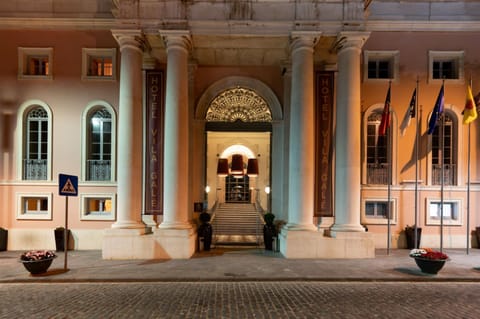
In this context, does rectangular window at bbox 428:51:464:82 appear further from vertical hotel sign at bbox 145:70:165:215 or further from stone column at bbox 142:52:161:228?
stone column at bbox 142:52:161:228

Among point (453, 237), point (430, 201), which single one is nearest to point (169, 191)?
point (430, 201)

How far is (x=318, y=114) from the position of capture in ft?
42.4

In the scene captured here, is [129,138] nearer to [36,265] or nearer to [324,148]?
[36,265]

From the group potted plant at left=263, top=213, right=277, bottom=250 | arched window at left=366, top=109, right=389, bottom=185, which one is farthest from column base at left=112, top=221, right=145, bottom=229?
arched window at left=366, top=109, right=389, bottom=185

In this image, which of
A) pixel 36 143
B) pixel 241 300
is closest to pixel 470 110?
pixel 241 300

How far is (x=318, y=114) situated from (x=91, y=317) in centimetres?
1014

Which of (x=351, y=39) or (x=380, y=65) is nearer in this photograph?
(x=351, y=39)

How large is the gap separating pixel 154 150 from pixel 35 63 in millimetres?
7127

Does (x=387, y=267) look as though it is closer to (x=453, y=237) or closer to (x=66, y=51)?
(x=453, y=237)

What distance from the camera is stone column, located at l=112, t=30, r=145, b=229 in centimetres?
1176

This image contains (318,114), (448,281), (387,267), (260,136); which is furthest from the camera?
(260,136)

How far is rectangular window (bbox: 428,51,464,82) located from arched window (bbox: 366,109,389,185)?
118 inches

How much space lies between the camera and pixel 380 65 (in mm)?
14703

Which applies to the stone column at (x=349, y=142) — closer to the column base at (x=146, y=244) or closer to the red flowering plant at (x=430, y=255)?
the red flowering plant at (x=430, y=255)
